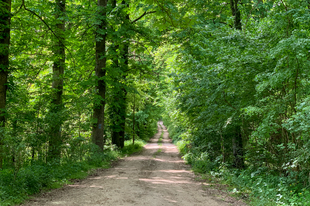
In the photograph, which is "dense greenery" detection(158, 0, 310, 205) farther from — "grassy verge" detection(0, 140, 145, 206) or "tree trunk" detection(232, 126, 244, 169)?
"grassy verge" detection(0, 140, 145, 206)

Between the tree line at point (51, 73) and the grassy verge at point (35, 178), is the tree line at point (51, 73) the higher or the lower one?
the higher one

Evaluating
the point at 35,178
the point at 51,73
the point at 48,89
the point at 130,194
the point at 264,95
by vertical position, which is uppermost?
the point at 51,73

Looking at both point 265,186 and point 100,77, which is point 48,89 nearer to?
point 100,77

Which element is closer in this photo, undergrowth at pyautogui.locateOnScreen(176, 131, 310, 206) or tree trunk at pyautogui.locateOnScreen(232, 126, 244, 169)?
undergrowth at pyautogui.locateOnScreen(176, 131, 310, 206)

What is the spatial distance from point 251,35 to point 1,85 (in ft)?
26.9

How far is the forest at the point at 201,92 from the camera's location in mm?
6070

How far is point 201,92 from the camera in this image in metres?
10.0

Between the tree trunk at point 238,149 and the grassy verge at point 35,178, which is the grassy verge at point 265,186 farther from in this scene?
the grassy verge at point 35,178

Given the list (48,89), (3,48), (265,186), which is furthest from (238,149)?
(3,48)

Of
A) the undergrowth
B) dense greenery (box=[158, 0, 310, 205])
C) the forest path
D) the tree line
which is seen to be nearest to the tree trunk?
dense greenery (box=[158, 0, 310, 205])

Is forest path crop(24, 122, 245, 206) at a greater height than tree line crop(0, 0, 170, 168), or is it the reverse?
tree line crop(0, 0, 170, 168)

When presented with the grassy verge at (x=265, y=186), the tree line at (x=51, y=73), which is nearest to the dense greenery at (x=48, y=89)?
the tree line at (x=51, y=73)

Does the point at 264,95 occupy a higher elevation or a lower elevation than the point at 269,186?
higher

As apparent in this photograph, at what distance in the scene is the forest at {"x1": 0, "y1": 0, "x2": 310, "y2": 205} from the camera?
6.07m
